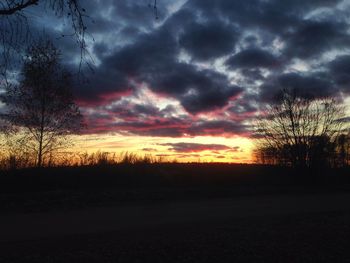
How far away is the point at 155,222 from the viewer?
40.1 ft

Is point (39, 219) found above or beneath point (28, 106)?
beneath

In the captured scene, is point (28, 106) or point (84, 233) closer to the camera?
point (84, 233)

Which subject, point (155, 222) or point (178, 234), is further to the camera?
point (155, 222)

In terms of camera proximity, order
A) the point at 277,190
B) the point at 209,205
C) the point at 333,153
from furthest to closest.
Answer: the point at 333,153, the point at 277,190, the point at 209,205

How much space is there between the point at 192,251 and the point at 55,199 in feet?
33.8

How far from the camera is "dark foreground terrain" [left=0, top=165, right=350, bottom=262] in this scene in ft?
27.7

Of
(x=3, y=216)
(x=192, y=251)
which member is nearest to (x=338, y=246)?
(x=192, y=251)

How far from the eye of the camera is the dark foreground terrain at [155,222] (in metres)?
8.45

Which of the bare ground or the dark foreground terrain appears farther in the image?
the dark foreground terrain

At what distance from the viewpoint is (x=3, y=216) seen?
13453mm

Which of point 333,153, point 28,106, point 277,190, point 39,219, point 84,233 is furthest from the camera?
point 333,153

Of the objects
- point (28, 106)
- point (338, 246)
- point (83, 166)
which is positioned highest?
point (28, 106)

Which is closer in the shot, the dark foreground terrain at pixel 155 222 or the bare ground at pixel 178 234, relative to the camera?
the bare ground at pixel 178 234

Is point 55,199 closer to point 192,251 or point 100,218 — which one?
point 100,218
